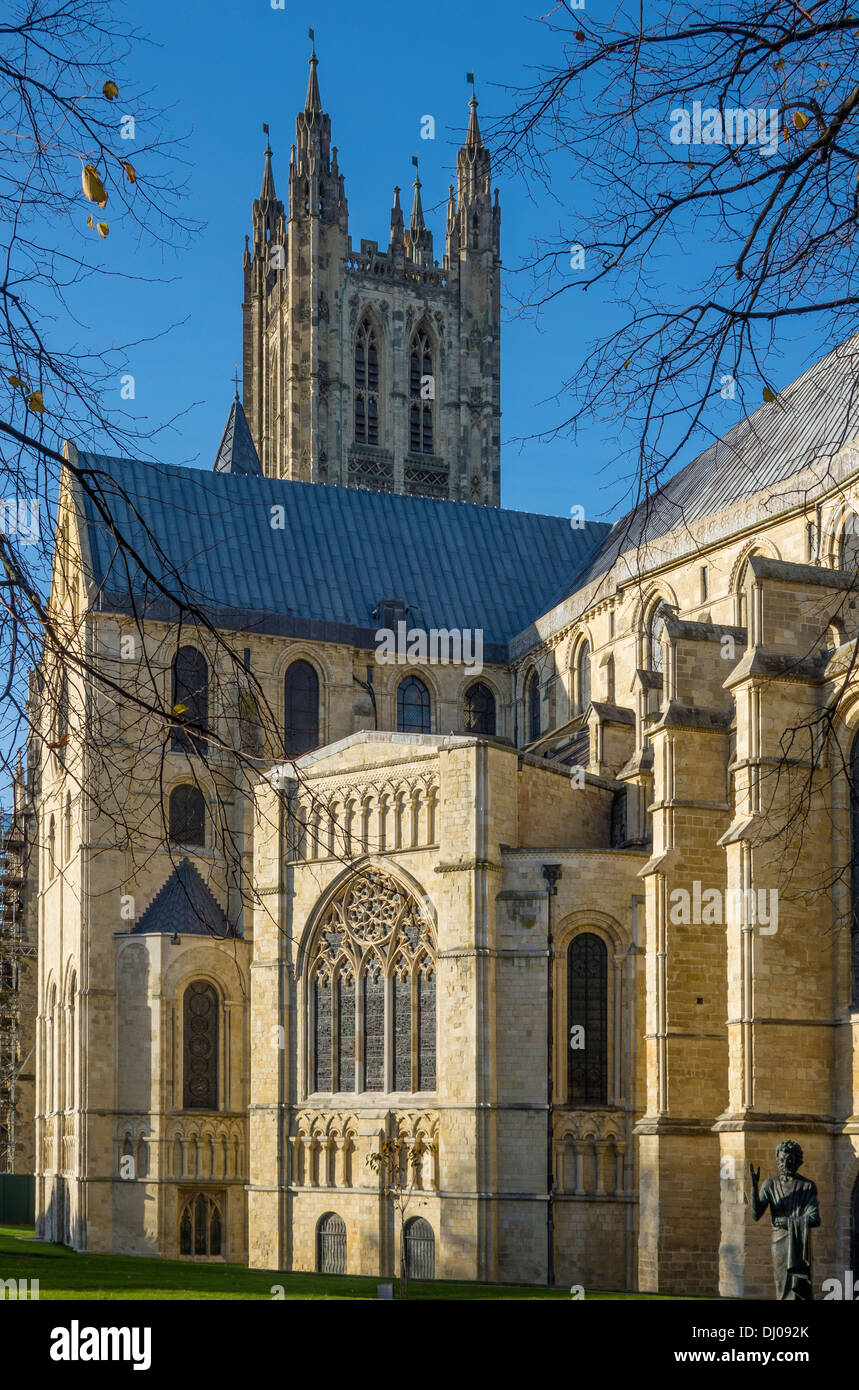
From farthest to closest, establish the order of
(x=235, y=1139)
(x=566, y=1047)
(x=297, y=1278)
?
(x=235, y=1139) < (x=566, y=1047) < (x=297, y=1278)

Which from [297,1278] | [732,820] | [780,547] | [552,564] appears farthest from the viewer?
[552,564]

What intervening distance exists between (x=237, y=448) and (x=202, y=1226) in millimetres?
28788

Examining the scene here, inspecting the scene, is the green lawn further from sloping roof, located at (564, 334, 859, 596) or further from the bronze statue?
sloping roof, located at (564, 334, 859, 596)

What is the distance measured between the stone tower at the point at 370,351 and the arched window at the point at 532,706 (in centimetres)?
2195

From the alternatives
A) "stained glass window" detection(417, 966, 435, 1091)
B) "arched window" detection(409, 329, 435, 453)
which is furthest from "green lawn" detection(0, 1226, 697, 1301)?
"arched window" detection(409, 329, 435, 453)

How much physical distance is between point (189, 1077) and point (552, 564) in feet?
58.0

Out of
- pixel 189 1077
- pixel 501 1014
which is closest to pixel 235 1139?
pixel 189 1077

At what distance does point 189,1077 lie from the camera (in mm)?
41531

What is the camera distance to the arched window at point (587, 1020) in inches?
1310

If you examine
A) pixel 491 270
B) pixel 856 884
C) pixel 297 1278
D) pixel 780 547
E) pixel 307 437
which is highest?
pixel 491 270

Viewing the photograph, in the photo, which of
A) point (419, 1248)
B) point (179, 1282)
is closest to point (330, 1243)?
point (419, 1248)

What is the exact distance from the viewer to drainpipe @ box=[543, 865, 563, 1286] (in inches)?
1271

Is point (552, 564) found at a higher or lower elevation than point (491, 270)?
lower
